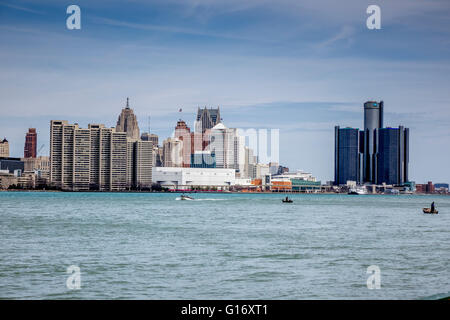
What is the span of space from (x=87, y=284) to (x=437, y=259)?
57.2ft

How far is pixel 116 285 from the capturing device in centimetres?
2027

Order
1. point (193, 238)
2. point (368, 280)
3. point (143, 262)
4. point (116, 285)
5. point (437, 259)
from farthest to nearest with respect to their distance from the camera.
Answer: point (193, 238) < point (437, 259) < point (143, 262) < point (368, 280) < point (116, 285)

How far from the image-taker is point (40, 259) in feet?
89.1

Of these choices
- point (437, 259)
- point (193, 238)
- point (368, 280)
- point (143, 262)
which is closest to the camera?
point (368, 280)
